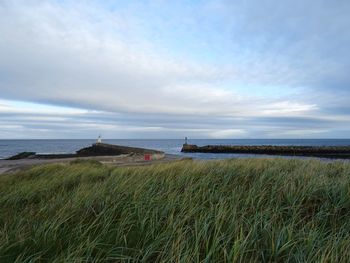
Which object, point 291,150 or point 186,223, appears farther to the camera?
point 291,150

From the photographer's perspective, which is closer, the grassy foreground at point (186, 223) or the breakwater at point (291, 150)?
the grassy foreground at point (186, 223)

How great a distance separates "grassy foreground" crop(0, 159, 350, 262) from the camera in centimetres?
303

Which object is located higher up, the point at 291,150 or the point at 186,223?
the point at 291,150

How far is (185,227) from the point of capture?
3607mm

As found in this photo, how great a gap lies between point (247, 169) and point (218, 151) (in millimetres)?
53546

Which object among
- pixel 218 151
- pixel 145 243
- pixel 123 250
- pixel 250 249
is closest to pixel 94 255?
pixel 123 250

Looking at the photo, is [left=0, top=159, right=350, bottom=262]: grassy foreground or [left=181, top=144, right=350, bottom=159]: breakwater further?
[left=181, top=144, right=350, bottom=159]: breakwater

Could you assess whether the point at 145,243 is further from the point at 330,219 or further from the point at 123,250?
the point at 330,219

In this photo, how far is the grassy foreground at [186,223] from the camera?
3.03m

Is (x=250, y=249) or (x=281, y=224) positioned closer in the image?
(x=250, y=249)

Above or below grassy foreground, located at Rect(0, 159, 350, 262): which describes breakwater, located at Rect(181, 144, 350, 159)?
above

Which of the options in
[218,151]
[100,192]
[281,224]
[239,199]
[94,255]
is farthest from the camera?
[218,151]

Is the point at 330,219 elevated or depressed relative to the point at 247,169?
depressed

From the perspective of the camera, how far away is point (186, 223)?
389 cm
